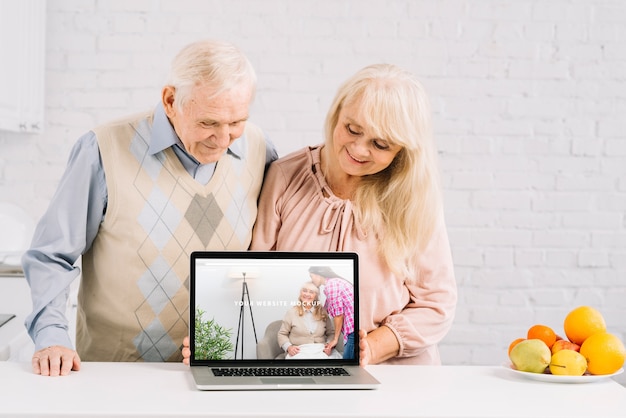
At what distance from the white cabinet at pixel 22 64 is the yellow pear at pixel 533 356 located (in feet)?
6.81

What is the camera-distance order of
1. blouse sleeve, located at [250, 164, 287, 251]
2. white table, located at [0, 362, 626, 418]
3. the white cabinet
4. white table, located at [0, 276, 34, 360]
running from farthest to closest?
the white cabinet, white table, located at [0, 276, 34, 360], blouse sleeve, located at [250, 164, 287, 251], white table, located at [0, 362, 626, 418]

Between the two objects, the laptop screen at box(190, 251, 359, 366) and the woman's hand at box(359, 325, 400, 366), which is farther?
the woman's hand at box(359, 325, 400, 366)

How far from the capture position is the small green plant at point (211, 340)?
1599 millimetres

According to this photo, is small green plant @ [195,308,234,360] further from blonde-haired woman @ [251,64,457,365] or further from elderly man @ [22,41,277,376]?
blonde-haired woman @ [251,64,457,365]

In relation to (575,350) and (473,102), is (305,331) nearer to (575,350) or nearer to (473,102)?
(575,350)

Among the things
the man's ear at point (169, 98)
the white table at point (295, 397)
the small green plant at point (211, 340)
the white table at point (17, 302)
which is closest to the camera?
the white table at point (295, 397)

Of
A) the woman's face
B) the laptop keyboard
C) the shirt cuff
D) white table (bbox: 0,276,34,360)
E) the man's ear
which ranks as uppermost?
the man's ear

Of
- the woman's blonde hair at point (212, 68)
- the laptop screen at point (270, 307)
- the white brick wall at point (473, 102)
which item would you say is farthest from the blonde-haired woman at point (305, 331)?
the white brick wall at point (473, 102)

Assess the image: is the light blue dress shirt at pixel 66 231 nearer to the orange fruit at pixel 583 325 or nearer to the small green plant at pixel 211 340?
the small green plant at pixel 211 340

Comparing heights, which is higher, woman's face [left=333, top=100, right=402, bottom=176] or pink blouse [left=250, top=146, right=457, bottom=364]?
woman's face [left=333, top=100, right=402, bottom=176]

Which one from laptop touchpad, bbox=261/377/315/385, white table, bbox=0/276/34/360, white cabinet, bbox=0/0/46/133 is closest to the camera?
laptop touchpad, bbox=261/377/315/385

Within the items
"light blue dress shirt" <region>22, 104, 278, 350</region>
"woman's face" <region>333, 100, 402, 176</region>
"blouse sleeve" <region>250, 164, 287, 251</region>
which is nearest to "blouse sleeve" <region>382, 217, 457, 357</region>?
"woman's face" <region>333, 100, 402, 176</region>

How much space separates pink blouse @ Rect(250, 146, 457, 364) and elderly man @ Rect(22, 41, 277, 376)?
0.07 meters

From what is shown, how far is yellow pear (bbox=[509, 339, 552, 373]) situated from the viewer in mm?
1592
